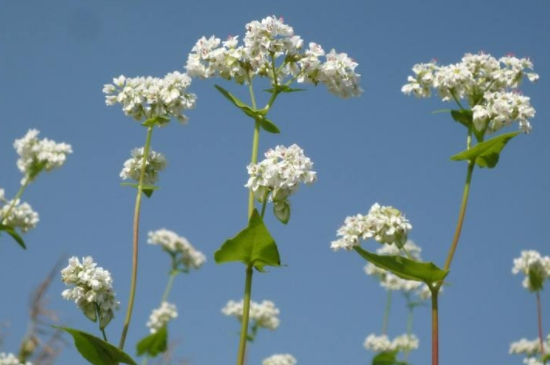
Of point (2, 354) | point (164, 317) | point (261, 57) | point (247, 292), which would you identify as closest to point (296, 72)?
point (261, 57)

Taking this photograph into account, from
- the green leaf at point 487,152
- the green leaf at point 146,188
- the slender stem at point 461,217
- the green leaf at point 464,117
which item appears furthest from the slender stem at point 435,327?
the green leaf at point 146,188

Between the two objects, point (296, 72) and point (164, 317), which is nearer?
point (296, 72)

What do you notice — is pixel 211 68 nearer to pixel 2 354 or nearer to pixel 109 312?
pixel 109 312

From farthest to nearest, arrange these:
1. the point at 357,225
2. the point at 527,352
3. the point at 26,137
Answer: the point at 527,352, the point at 26,137, the point at 357,225

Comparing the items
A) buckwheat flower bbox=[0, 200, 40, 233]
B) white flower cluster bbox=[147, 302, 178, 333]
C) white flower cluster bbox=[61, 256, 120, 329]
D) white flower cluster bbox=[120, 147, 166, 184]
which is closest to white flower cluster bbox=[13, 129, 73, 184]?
buckwheat flower bbox=[0, 200, 40, 233]

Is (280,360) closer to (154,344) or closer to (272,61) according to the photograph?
(154,344)
